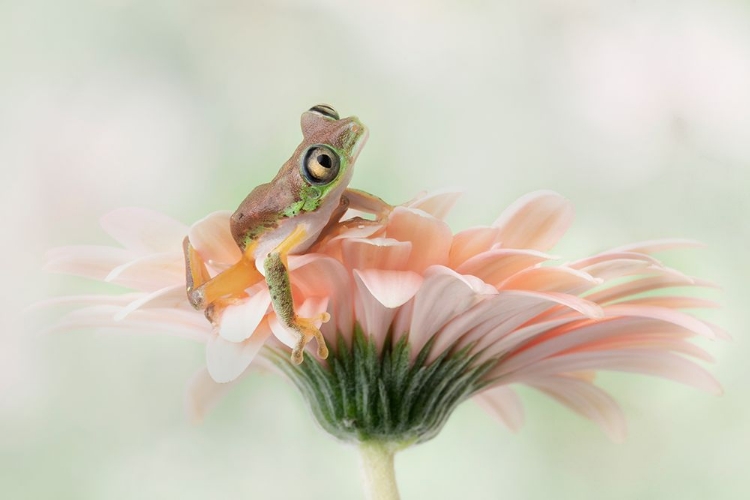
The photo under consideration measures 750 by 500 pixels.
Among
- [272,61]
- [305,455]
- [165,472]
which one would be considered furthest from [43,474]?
[272,61]

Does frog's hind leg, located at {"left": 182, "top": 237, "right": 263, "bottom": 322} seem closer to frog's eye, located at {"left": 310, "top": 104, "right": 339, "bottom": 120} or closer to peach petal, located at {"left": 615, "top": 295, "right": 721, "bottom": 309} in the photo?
frog's eye, located at {"left": 310, "top": 104, "right": 339, "bottom": 120}

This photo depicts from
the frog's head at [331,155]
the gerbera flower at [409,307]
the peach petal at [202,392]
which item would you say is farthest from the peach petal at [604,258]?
the peach petal at [202,392]

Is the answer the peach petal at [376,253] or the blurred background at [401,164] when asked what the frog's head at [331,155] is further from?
the blurred background at [401,164]

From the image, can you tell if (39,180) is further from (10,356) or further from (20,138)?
(10,356)

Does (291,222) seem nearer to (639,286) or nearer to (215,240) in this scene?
(215,240)

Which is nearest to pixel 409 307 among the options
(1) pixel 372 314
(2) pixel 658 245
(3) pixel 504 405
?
(1) pixel 372 314

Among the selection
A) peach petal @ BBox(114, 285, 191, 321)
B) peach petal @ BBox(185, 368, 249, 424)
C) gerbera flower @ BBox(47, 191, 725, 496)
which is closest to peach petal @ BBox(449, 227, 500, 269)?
gerbera flower @ BBox(47, 191, 725, 496)

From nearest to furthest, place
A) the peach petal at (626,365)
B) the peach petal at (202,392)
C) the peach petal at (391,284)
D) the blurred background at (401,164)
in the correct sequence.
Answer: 1. the peach petal at (391,284)
2. the peach petal at (626,365)
3. the peach petal at (202,392)
4. the blurred background at (401,164)
